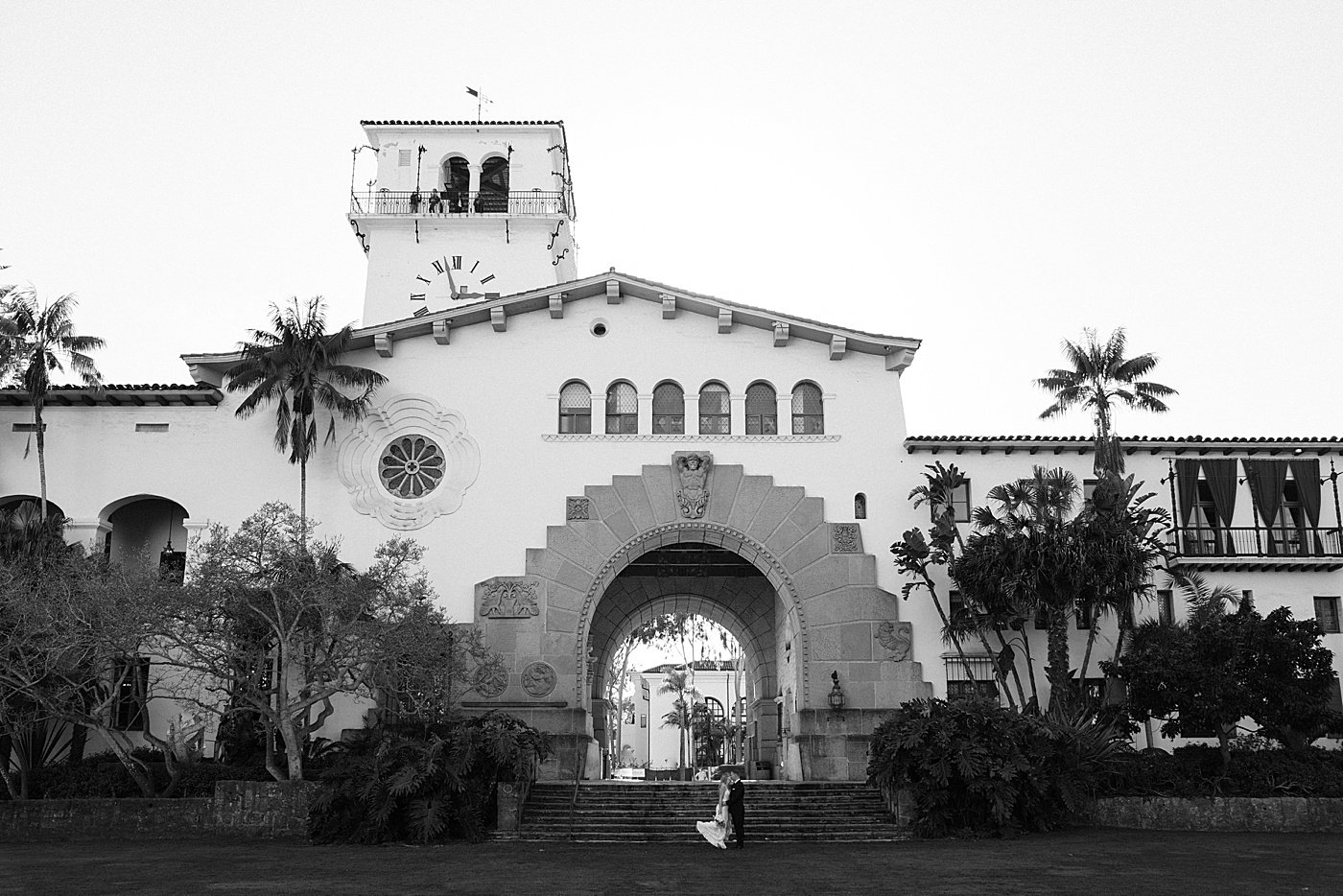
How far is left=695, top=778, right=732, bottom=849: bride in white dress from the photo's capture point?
1959 centimetres

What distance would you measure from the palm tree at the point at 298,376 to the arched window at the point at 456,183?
1347cm

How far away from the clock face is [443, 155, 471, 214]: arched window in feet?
6.68

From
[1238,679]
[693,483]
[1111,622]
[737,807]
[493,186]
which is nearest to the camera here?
[737,807]

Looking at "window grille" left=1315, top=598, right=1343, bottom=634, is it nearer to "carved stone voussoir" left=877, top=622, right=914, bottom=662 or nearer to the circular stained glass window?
"carved stone voussoir" left=877, top=622, right=914, bottom=662

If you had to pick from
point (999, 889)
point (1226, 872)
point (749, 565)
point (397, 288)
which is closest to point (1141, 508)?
point (749, 565)

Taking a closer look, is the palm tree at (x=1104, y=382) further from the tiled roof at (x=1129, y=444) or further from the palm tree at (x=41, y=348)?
the palm tree at (x=41, y=348)

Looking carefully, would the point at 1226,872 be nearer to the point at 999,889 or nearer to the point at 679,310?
the point at 999,889

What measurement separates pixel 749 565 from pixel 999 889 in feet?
59.9

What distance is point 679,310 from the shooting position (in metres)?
29.0

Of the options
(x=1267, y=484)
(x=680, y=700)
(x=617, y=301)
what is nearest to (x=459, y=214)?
(x=617, y=301)

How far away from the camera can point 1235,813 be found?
22266 mm

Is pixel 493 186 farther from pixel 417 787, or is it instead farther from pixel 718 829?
pixel 718 829

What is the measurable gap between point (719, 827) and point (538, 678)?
7743 millimetres

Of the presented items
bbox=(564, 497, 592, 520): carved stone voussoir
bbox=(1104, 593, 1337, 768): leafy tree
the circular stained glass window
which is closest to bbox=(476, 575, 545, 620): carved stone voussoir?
bbox=(564, 497, 592, 520): carved stone voussoir
